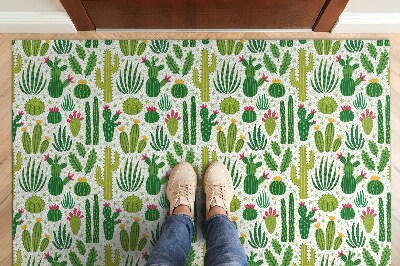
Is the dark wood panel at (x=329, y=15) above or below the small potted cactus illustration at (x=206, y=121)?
above

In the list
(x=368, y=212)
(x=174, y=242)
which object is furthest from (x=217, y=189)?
(x=368, y=212)

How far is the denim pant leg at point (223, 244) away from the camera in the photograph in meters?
1.32

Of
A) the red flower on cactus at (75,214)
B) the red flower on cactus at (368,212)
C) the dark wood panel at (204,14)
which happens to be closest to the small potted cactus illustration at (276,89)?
the dark wood panel at (204,14)

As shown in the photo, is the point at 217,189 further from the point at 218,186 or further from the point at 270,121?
the point at 270,121

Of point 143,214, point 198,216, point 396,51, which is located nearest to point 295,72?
point 396,51

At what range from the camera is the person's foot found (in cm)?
157

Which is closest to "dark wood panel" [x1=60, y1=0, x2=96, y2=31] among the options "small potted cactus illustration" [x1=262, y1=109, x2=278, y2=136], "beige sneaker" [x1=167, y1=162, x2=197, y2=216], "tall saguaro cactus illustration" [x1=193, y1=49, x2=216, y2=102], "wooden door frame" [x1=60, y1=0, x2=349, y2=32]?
"wooden door frame" [x1=60, y1=0, x2=349, y2=32]

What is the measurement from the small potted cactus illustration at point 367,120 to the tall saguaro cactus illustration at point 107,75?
3.22 feet

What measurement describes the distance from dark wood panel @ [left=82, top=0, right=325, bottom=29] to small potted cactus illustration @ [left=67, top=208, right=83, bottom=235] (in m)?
0.73

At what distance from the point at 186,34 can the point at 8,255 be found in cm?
112

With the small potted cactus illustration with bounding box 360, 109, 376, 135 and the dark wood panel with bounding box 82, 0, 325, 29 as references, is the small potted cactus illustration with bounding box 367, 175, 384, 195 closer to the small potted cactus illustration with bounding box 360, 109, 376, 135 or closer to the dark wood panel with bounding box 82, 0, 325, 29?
the small potted cactus illustration with bounding box 360, 109, 376, 135

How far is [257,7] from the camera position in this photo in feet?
4.63

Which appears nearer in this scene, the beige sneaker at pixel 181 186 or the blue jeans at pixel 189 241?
the blue jeans at pixel 189 241

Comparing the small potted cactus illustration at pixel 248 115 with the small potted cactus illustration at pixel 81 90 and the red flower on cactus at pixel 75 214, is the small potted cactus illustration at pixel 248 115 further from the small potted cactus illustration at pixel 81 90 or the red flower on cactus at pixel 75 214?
the red flower on cactus at pixel 75 214
